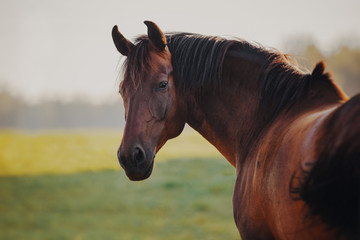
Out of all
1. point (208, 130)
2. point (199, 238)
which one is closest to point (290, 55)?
point (208, 130)

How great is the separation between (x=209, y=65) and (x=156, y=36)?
431 millimetres

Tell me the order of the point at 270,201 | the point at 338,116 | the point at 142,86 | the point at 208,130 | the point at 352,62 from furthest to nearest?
the point at 352,62
the point at 208,130
the point at 142,86
the point at 270,201
the point at 338,116

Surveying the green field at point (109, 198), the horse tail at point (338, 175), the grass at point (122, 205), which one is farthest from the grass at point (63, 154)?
the horse tail at point (338, 175)

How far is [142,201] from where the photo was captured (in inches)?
357

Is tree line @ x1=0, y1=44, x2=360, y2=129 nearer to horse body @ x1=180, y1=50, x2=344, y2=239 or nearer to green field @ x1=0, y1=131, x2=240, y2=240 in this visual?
green field @ x1=0, y1=131, x2=240, y2=240

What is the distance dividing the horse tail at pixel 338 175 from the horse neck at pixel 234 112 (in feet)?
2.39

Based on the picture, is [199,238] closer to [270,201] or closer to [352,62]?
[270,201]

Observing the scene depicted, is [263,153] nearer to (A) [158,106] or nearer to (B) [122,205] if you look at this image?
(A) [158,106]

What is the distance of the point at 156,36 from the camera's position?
2477 millimetres

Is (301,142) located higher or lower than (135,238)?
higher

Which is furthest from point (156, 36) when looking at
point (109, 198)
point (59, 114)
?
point (59, 114)

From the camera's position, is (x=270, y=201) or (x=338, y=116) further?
(x=270, y=201)

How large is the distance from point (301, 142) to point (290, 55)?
1.03 metres

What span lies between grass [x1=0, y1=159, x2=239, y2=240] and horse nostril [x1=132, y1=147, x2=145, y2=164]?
4617 mm
